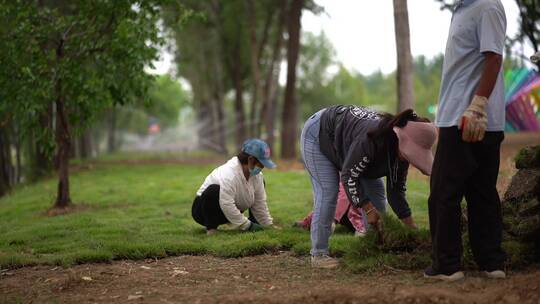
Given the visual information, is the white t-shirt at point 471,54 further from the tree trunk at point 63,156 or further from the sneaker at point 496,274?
the tree trunk at point 63,156

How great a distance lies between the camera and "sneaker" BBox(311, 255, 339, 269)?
18.2 feet

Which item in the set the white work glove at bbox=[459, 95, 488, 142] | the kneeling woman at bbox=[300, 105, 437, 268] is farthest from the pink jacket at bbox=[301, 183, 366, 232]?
the white work glove at bbox=[459, 95, 488, 142]

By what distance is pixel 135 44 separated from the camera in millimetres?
10258

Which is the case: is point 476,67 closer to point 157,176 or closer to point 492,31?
point 492,31

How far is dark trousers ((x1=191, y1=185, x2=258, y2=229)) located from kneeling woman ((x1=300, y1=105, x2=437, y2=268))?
2.25 m

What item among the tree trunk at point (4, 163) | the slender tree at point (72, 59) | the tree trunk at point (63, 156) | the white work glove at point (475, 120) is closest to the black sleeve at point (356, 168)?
the white work glove at point (475, 120)

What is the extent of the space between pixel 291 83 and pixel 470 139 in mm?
18211

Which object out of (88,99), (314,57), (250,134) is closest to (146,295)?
(88,99)

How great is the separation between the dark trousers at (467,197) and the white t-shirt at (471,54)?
0.45 feet

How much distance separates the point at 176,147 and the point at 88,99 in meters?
34.9

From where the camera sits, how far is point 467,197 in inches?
191

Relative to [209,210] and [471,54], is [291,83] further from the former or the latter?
[471,54]

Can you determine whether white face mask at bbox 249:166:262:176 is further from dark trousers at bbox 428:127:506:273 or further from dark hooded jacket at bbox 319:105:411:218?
dark trousers at bbox 428:127:506:273

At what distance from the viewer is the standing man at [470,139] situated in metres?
4.41
